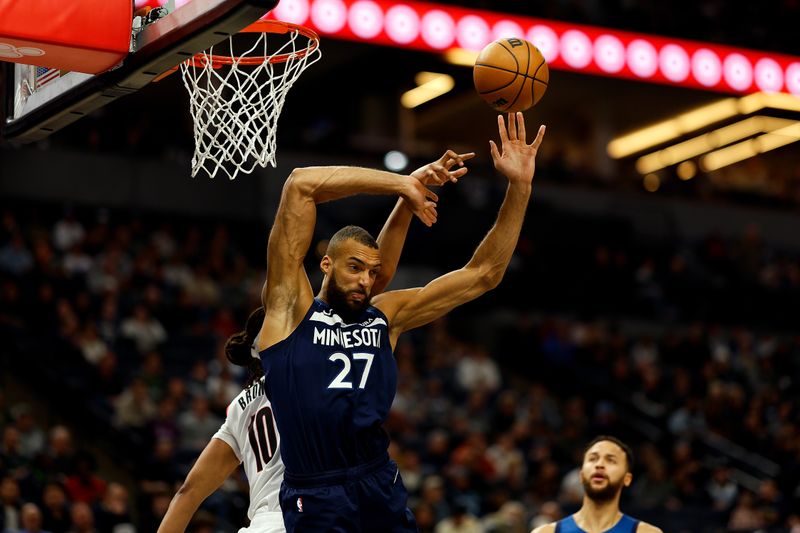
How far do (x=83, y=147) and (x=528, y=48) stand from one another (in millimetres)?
13370

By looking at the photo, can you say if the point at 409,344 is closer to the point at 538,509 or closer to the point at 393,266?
the point at 538,509

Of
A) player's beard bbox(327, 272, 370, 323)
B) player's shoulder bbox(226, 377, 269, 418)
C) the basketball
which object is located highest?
the basketball

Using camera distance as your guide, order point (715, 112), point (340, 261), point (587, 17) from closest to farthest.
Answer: point (340, 261) → point (587, 17) → point (715, 112)

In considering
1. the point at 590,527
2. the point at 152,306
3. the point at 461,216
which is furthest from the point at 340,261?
the point at 461,216

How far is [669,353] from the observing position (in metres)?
19.0

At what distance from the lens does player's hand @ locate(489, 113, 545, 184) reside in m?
5.29

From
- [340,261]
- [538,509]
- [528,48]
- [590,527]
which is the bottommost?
[538,509]

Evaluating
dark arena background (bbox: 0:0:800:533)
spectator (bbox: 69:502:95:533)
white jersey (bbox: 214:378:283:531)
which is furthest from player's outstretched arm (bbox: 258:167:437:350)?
dark arena background (bbox: 0:0:800:533)

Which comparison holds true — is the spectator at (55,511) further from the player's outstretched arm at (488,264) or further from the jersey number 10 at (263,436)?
the player's outstretched arm at (488,264)

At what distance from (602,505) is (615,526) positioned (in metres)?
0.13

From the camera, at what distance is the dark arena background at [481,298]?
41.5ft

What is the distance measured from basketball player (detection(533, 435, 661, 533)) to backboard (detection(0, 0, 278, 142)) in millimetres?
3158

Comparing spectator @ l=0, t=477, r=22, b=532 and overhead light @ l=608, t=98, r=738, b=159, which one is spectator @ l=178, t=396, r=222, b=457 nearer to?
spectator @ l=0, t=477, r=22, b=532

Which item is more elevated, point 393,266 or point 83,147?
point 83,147
